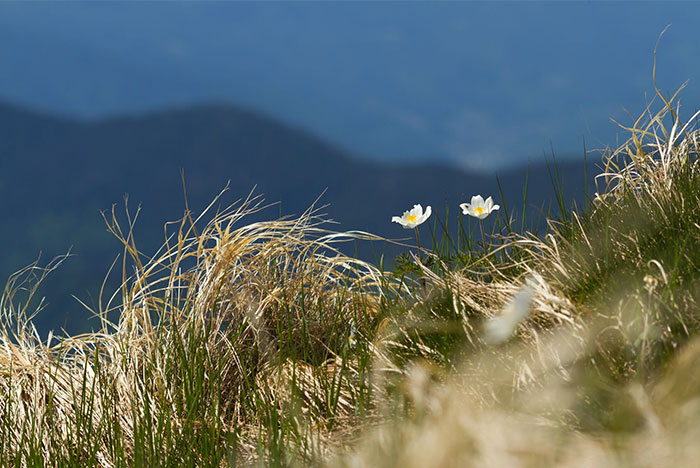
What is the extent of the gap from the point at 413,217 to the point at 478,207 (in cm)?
24

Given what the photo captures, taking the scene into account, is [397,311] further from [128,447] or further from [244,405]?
[128,447]


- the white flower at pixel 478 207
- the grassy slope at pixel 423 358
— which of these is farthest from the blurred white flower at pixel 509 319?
the white flower at pixel 478 207

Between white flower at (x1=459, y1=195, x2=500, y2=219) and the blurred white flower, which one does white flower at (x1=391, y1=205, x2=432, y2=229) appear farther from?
the blurred white flower

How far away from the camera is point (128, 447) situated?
213 cm

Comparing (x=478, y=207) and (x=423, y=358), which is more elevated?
(x=478, y=207)

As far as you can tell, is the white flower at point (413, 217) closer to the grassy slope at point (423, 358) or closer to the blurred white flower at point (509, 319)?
the grassy slope at point (423, 358)

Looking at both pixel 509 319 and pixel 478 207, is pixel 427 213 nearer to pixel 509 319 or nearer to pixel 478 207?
pixel 478 207

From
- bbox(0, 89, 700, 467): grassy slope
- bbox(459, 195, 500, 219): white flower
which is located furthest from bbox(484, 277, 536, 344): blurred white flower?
bbox(459, 195, 500, 219): white flower

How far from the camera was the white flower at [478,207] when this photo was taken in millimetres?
2332

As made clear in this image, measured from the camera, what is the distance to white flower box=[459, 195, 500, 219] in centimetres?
233

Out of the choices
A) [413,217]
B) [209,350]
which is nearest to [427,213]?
[413,217]

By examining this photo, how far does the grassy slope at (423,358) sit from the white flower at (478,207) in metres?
0.13

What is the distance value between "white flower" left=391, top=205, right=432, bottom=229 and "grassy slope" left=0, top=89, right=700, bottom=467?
0.15 meters

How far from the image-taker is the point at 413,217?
2447 mm
